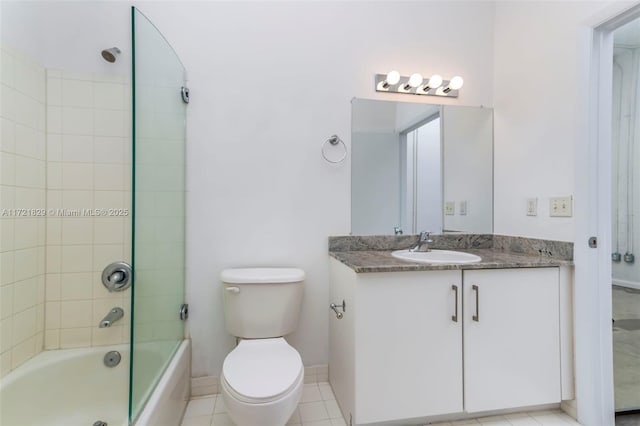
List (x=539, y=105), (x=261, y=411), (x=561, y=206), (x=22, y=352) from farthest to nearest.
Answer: (x=539, y=105) < (x=561, y=206) < (x=22, y=352) < (x=261, y=411)

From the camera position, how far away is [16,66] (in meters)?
1.31

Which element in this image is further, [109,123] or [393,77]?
[393,77]

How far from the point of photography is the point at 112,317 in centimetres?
152

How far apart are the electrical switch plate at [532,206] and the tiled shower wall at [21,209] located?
99.6 inches

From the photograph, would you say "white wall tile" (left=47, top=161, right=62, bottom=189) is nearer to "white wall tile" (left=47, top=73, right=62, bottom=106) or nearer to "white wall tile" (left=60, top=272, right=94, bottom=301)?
"white wall tile" (left=47, top=73, right=62, bottom=106)

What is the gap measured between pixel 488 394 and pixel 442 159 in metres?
1.34

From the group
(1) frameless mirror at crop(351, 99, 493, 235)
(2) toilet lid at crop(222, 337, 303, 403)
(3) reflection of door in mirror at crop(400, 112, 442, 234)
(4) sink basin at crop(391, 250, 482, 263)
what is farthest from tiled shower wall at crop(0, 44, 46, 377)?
(3) reflection of door in mirror at crop(400, 112, 442, 234)

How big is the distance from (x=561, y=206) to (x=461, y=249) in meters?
0.59

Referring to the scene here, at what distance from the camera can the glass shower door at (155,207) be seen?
1.06 m

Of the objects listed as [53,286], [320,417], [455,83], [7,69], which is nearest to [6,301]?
[53,286]

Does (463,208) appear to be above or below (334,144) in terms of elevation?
below

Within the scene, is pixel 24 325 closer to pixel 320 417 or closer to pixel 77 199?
pixel 77 199

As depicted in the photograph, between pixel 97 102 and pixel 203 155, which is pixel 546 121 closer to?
pixel 203 155

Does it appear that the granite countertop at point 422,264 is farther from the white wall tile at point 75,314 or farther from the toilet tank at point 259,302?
the white wall tile at point 75,314
